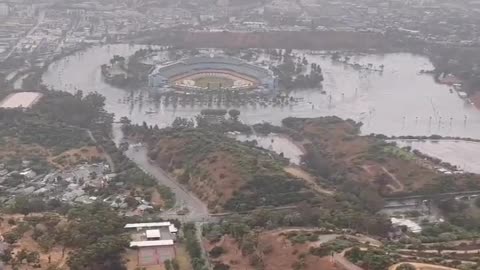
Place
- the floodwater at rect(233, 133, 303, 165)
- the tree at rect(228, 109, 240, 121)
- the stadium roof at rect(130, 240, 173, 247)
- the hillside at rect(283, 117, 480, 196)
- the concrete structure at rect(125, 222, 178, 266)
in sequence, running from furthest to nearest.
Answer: the tree at rect(228, 109, 240, 121)
the floodwater at rect(233, 133, 303, 165)
the hillside at rect(283, 117, 480, 196)
the stadium roof at rect(130, 240, 173, 247)
the concrete structure at rect(125, 222, 178, 266)

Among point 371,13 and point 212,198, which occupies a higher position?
point 371,13

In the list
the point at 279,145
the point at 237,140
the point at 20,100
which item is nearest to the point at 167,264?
the point at 237,140

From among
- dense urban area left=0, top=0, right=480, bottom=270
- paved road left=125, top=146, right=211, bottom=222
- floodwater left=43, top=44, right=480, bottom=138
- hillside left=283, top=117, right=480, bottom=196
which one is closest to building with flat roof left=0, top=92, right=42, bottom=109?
dense urban area left=0, top=0, right=480, bottom=270

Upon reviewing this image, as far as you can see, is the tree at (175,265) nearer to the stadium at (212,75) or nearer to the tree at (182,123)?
the tree at (182,123)

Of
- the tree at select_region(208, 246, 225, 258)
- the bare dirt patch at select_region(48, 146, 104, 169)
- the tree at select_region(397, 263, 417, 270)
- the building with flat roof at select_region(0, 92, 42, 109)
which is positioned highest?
the tree at select_region(397, 263, 417, 270)

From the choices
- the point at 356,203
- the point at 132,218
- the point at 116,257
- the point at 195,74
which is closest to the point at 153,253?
the point at 116,257

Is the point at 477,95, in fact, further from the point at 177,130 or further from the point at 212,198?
the point at 212,198

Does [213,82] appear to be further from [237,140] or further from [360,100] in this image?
[237,140]

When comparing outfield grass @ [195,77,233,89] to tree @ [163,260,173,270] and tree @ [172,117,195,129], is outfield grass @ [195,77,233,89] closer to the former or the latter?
tree @ [172,117,195,129]
